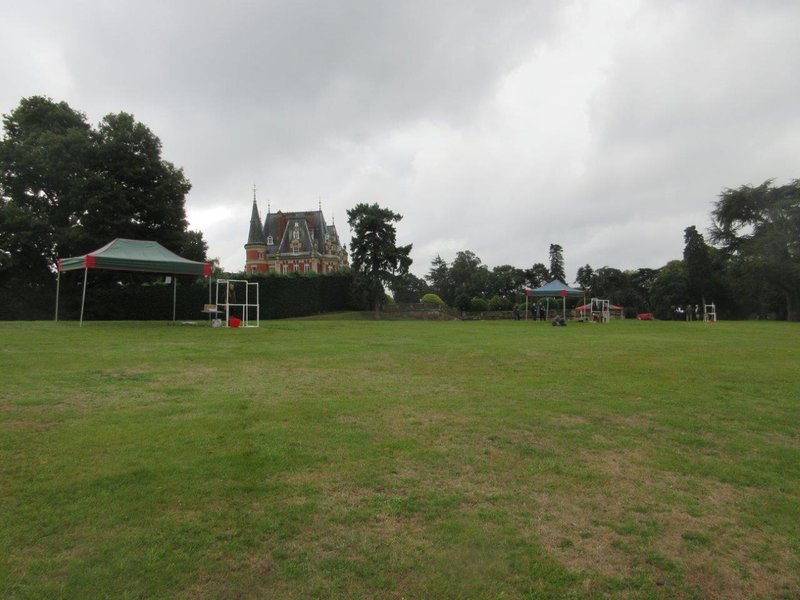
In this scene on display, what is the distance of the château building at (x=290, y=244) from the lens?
74938 millimetres

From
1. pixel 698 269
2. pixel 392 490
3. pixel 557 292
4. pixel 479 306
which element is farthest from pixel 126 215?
pixel 698 269

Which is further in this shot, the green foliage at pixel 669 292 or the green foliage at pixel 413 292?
the green foliage at pixel 413 292

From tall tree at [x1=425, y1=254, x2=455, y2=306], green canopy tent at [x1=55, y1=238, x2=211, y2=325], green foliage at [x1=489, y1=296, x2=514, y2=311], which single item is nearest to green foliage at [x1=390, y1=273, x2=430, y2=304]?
tall tree at [x1=425, y1=254, x2=455, y2=306]

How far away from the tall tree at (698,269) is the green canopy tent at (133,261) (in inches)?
2143

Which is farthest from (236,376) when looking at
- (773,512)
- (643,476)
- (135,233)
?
(135,233)

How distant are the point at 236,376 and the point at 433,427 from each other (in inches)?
173

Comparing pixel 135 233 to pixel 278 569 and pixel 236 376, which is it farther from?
pixel 278 569

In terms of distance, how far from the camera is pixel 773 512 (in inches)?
147

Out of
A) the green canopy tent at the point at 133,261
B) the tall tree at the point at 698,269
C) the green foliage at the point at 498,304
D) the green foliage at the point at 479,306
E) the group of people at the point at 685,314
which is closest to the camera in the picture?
the green canopy tent at the point at 133,261

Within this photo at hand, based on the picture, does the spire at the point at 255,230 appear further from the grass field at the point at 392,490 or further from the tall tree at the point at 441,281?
the grass field at the point at 392,490

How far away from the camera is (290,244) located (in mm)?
76000

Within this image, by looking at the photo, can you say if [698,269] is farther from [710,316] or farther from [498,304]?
[498,304]

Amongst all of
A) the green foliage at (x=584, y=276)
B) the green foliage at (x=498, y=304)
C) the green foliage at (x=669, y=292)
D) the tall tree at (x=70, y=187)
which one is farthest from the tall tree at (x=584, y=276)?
the tall tree at (x=70, y=187)

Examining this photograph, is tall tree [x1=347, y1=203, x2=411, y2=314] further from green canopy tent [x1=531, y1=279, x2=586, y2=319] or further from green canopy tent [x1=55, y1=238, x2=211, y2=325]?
green canopy tent [x1=55, y1=238, x2=211, y2=325]
